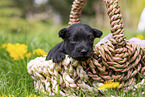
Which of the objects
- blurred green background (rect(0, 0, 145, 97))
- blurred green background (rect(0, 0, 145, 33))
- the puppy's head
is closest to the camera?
the puppy's head

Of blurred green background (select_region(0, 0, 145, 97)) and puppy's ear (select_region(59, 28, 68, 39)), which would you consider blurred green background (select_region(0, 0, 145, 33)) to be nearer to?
blurred green background (select_region(0, 0, 145, 97))

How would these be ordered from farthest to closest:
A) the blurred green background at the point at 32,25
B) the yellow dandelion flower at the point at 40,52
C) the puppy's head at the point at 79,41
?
the yellow dandelion flower at the point at 40,52, the blurred green background at the point at 32,25, the puppy's head at the point at 79,41

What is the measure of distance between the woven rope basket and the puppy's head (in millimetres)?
72

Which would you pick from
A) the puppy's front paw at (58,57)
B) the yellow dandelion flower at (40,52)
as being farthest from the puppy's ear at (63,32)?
the yellow dandelion flower at (40,52)

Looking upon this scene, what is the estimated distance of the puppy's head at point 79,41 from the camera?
1.18 metres

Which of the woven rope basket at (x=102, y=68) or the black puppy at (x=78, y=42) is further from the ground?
the black puppy at (x=78, y=42)

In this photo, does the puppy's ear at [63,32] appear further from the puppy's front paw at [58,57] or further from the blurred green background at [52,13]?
the blurred green background at [52,13]

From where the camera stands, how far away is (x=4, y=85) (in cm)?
138

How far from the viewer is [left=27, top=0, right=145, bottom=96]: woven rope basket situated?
1.26 m

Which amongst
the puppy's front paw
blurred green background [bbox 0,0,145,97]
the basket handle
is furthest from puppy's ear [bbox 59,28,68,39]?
blurred green background [bbox 0,0,145,97]

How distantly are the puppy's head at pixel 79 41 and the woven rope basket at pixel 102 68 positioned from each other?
2.8 inches

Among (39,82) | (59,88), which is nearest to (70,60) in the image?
(59,88)

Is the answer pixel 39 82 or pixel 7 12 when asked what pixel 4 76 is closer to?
pixel 39 82

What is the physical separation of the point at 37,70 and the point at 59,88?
23cm
